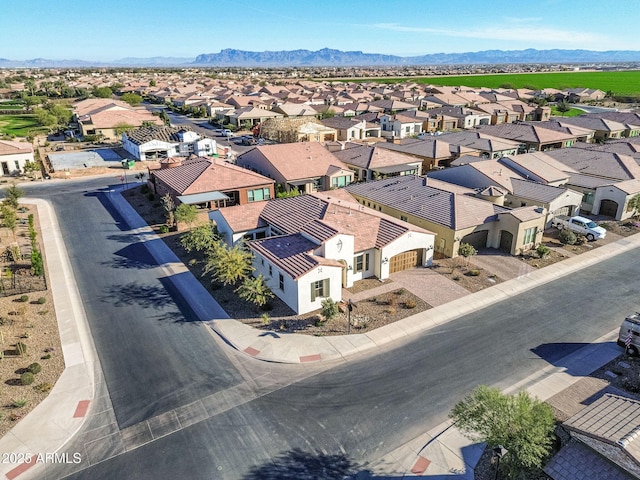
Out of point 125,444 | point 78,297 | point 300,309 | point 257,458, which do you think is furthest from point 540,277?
point 78,297

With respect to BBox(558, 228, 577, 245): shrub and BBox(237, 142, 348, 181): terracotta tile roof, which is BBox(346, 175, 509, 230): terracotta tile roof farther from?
BBox(237, 142, 348, 181): terracotta tile roof

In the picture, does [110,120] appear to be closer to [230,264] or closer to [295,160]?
[295,160]

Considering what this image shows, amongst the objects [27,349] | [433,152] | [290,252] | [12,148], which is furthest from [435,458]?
[12,148]

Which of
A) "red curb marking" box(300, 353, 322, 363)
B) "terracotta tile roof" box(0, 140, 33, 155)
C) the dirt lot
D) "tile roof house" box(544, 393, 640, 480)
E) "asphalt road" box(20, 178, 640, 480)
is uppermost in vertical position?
"terracotta tile roof" box(0, 140, 33, 155)

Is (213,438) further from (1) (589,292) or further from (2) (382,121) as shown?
(2) (382,121)

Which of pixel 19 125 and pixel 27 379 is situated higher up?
pixel 19 125

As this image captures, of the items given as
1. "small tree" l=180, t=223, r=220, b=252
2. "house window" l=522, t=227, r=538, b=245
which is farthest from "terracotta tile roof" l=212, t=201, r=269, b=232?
"house window" l=522, t=227, r=538, b=245
